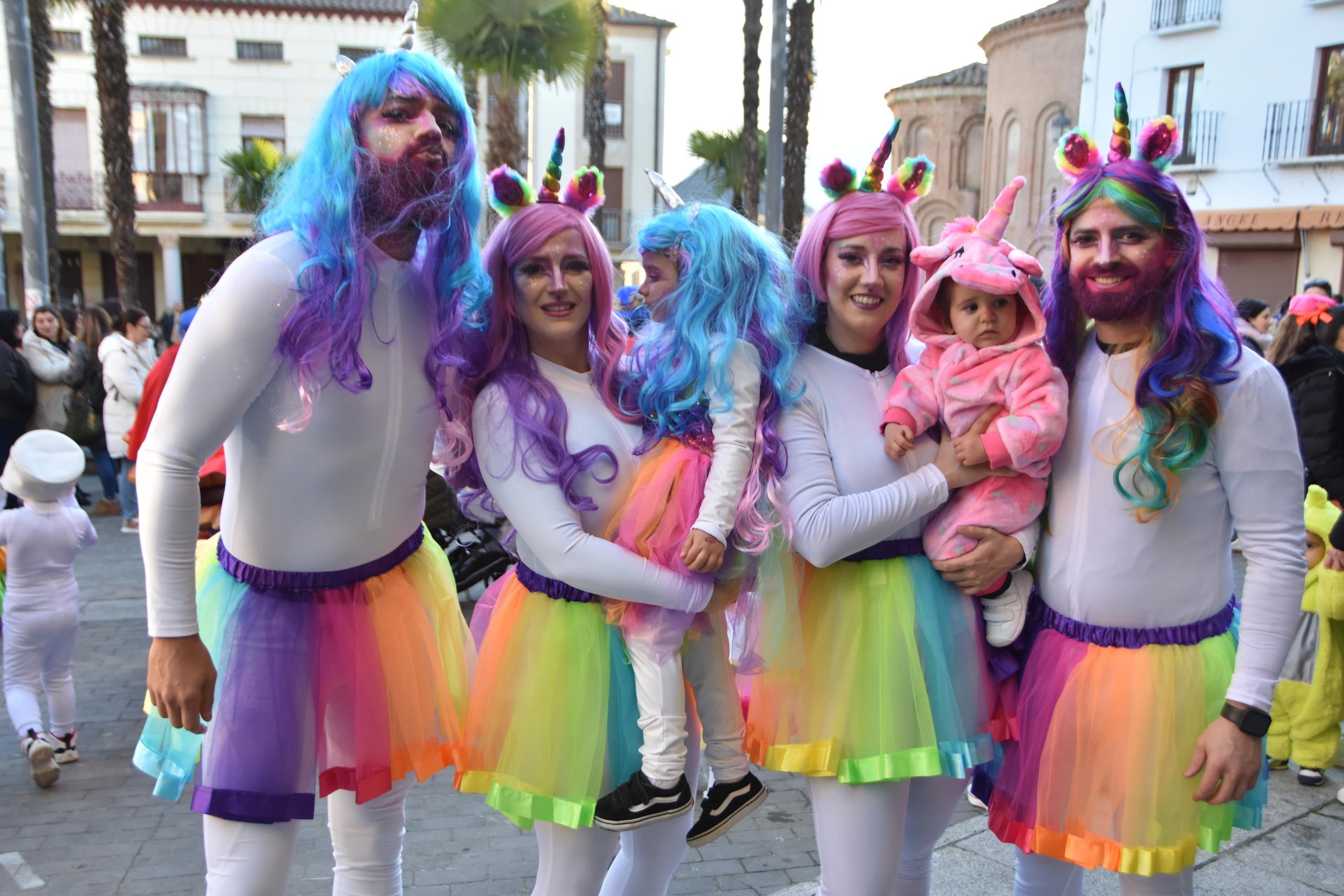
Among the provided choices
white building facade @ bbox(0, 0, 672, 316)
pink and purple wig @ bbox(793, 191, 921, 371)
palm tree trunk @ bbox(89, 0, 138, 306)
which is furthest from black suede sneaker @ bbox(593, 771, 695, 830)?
white building facade @ bbox(0, 0, 672, 316)

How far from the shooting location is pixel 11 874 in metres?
3.42

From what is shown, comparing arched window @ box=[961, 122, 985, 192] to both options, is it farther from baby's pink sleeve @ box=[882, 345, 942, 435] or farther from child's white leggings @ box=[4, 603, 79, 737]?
baby's pink sleeve @ box=[882, 345, 942, 435]

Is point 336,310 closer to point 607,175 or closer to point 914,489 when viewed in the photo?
point 914,489

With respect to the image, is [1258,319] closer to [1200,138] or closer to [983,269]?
[983,269]

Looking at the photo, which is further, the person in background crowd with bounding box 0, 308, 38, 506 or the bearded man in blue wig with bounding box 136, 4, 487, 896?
the person in background crowd with bounding box 0, 308, 38, 506

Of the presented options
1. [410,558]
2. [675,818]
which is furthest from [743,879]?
[410,558]

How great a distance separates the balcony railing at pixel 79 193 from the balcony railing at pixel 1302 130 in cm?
2651

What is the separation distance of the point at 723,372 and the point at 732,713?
83cm

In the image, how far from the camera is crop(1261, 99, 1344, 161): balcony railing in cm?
1669

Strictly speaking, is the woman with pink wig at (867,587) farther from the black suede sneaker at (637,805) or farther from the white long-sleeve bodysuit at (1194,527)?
the black suede sneaker at (637,805)

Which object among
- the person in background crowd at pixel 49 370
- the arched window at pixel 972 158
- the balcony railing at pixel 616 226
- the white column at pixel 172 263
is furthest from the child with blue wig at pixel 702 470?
the arched window at pixel 972 158

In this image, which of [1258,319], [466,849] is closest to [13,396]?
[466,849]

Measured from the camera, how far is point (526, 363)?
2309 mm

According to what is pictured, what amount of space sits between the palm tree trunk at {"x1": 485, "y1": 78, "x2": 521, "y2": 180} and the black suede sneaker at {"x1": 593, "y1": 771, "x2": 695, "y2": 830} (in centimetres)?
1569
